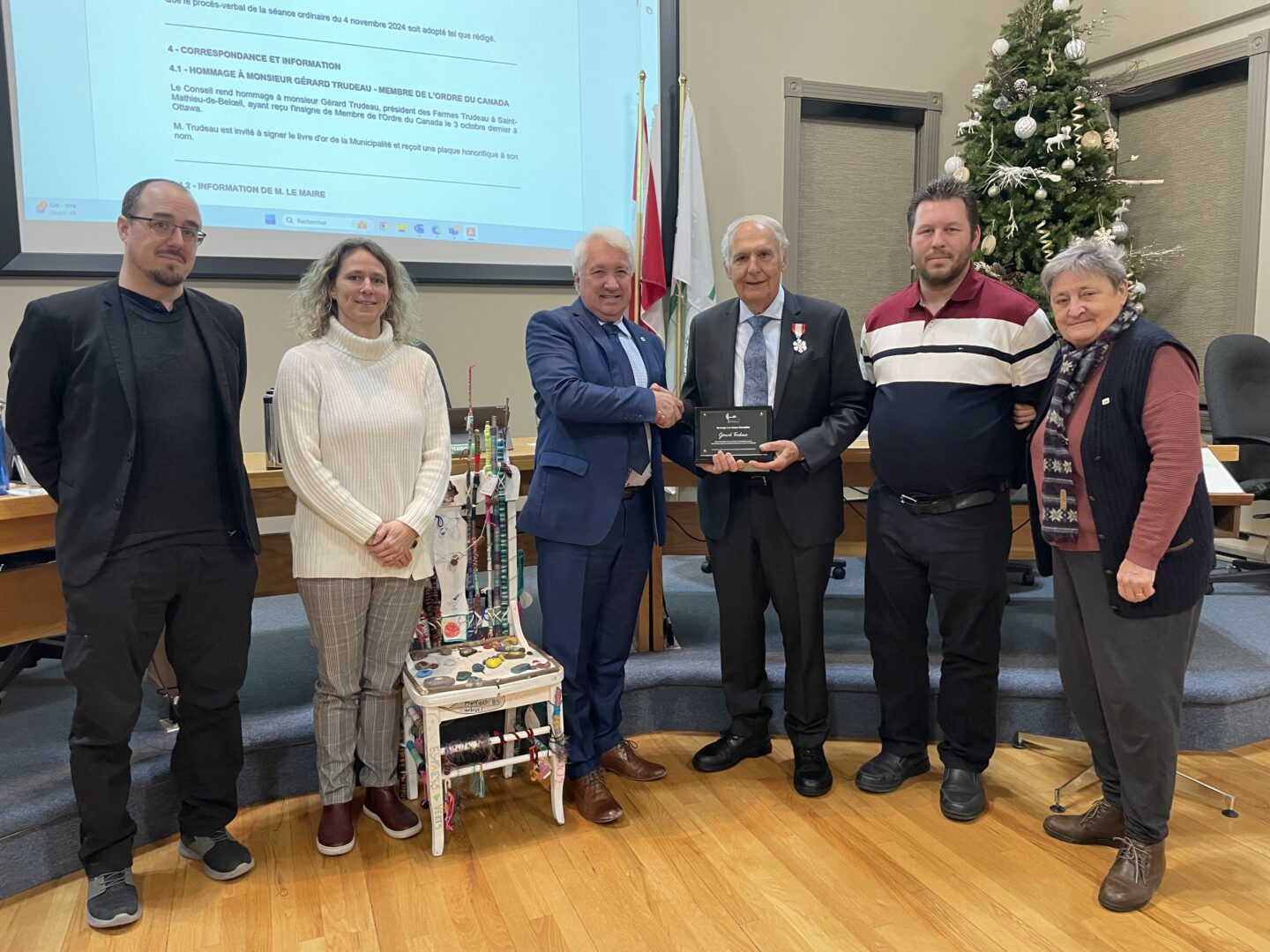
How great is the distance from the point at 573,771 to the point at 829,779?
72 centimetres

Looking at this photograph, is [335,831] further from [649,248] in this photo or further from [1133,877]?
[649,248]

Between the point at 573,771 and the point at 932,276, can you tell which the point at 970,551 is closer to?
the point at 932,276

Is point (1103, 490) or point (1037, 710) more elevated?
point (1103, 490)

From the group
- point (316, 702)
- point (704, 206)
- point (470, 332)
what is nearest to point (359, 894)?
point (316, 702)

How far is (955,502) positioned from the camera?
226cm

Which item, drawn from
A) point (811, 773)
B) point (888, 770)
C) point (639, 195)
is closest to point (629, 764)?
point (811, 773)

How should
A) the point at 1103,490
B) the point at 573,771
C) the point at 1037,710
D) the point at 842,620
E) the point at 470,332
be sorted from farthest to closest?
the point at 470,332 < the point at 842,620 < the point at 1037,710 < the point at 573,771 < the point at 1103,490

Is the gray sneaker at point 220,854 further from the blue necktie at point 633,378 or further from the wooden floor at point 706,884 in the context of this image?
the blue necktie at point 633,378

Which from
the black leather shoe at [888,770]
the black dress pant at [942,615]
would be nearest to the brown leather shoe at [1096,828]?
the black dress pant at [942,615]

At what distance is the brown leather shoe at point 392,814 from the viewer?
227cm

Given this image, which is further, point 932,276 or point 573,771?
point 573,771

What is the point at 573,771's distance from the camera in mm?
2430

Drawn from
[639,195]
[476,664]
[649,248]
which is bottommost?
[476,664]

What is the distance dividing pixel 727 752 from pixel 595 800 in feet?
1.53
